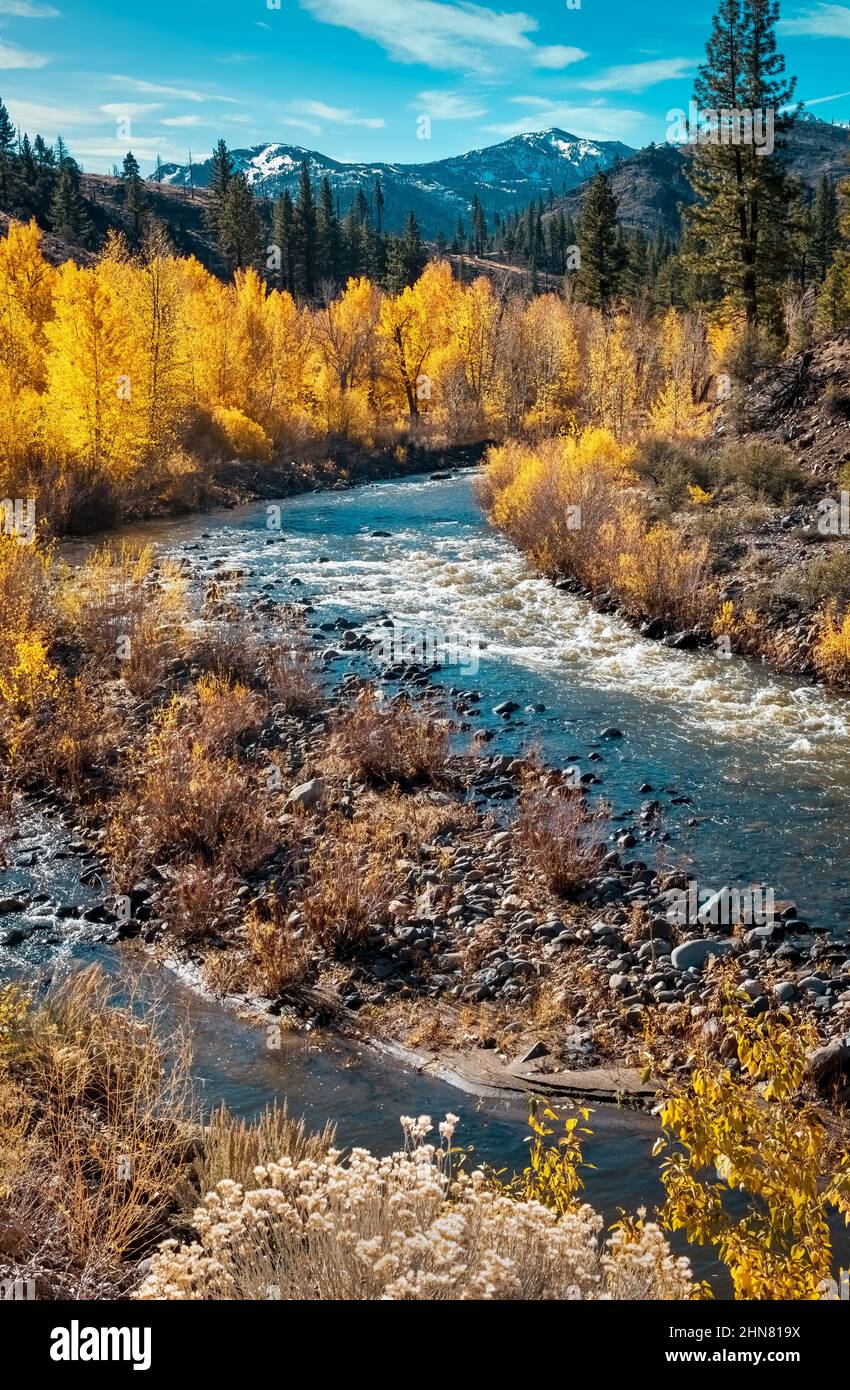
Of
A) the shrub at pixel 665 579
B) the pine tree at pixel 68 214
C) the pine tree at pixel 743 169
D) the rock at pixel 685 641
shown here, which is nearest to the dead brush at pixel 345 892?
the rock at pixel 685 641

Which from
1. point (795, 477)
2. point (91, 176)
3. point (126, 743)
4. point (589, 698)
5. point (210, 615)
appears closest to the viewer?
point (126, 743)

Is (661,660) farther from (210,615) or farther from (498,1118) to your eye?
(498,1118)

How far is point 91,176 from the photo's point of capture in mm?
120062

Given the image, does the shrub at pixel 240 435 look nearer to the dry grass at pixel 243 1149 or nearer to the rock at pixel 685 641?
the rock at pixel 685 641

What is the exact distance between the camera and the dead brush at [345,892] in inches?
327

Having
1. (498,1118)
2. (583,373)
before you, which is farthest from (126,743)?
(583,373)

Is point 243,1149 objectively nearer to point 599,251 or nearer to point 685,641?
point 685,641

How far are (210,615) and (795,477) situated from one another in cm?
1454

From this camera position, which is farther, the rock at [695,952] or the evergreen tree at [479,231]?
the evergreen tree at [479,231]

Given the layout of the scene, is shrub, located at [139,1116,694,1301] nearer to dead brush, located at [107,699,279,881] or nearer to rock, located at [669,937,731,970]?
rock, located at [669,937,731,970]

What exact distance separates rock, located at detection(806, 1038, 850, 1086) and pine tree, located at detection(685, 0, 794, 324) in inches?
1253

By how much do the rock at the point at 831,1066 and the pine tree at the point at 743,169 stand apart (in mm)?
31819

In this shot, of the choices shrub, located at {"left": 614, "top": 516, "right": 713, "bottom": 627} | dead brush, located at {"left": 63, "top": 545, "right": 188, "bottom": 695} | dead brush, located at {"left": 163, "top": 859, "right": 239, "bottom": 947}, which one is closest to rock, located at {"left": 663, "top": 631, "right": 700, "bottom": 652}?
shrub, located at {"left": 614, "top": 516, "right": 713, "bottom": 627}

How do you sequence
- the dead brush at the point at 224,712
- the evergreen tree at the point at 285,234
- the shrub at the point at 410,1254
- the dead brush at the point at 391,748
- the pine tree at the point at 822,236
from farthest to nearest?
the pine tree at the point at 822,236 → the evergreen tree at the point at 285,234 → the dead brush at the point at 224,712 → the dead brush at the point at 391,748 → the shrub at the point at 410,1254
